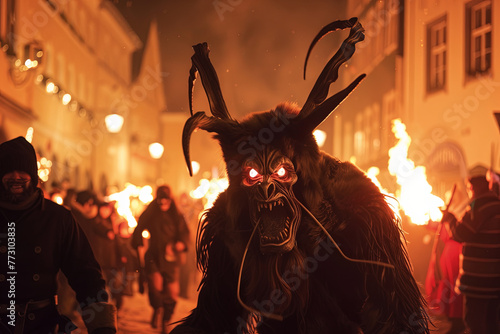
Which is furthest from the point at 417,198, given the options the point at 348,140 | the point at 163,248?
the point at 348,140

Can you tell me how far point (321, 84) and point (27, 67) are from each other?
18.0 metres

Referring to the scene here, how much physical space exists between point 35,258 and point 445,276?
6.31 metres

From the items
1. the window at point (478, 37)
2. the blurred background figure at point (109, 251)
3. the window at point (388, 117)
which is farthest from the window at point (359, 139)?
the blurred background figure at point (109, 251)

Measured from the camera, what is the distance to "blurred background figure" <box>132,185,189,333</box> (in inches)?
361

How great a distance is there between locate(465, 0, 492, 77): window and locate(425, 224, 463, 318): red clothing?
6.75 metres

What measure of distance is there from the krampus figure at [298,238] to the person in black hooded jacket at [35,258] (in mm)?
569

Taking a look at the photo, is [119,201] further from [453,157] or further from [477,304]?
[477,304]

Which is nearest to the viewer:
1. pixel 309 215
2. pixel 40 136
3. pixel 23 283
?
pixel 309 215

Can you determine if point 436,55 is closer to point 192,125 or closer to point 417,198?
point 417,198

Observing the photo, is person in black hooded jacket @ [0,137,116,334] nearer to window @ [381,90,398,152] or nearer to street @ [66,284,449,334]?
street @ [66,284,449,334]

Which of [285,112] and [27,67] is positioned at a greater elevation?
[27,67]

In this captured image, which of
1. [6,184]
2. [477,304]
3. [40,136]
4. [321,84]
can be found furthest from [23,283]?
[40,136]

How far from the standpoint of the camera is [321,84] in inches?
128

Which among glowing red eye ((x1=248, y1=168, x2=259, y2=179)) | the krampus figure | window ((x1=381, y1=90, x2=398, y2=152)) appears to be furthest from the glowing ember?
window ((x1=381, y1=90, x2=398, y2=152))
